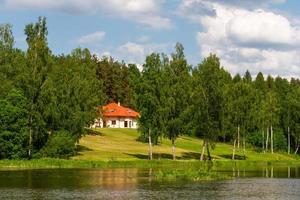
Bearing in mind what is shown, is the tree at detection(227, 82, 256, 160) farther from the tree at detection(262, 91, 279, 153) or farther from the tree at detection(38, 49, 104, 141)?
the tree at detection(38, 49, 104, 141)

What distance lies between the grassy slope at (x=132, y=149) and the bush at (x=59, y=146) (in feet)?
10.9

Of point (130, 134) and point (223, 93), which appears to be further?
point (130, 134)

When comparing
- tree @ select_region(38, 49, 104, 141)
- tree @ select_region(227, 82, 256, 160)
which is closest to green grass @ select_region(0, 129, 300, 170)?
tree @ select_region(38, 49, 104, 141)

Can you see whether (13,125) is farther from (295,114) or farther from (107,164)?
(295,114)

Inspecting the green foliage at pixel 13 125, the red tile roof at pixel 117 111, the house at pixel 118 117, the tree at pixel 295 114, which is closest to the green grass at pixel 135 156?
the green foliage at pixel 13 125

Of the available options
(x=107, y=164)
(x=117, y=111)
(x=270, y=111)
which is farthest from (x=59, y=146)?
(x=117, y=111)

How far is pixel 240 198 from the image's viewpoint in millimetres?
47062

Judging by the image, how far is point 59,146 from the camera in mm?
92625

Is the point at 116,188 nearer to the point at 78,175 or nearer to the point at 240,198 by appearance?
the point at 240,198

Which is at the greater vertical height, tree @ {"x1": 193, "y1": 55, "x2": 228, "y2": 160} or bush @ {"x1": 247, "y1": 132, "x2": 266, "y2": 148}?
tree @ {"x1": 193, "y1": 55, "x2": 228, "y2": 160}

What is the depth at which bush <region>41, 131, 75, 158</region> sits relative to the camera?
92.4 m

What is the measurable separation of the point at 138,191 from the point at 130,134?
97.9 metres

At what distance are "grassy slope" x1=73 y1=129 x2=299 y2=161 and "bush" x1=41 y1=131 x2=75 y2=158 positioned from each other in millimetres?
3309

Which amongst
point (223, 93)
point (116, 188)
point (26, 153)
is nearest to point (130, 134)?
point (223, 93)
